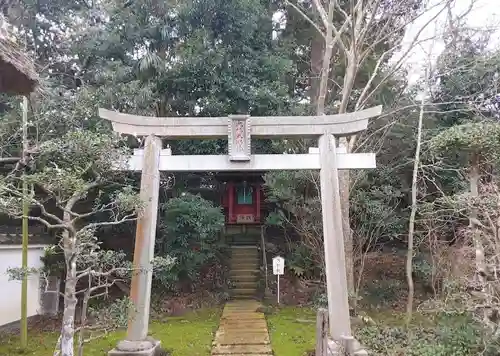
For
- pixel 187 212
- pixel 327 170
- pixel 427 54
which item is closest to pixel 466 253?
pixel 327 170

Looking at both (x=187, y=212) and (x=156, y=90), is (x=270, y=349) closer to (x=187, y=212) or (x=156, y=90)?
(x=187, y=212)

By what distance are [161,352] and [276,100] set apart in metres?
7.45

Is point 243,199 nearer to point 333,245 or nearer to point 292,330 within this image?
point 292,330

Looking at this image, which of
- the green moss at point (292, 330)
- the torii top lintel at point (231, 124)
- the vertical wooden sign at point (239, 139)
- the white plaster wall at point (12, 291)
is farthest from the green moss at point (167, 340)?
the torii top lintel at point (231, 124)

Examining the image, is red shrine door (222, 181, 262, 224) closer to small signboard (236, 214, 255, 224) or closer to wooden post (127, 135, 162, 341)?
small signboard (236, 214, 255, 224)

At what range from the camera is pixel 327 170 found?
23.9 feet

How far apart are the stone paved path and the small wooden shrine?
559cm

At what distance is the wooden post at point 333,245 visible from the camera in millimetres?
6758

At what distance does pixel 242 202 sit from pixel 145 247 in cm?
1003

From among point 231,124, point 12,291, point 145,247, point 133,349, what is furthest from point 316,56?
point 133,349

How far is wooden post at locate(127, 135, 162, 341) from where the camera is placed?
6617 mm

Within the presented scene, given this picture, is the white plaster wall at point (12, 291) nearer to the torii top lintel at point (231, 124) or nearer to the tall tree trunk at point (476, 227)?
the torii top lintel at point (231, 124)

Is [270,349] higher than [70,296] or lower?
lower

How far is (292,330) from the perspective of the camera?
28.8 ft
